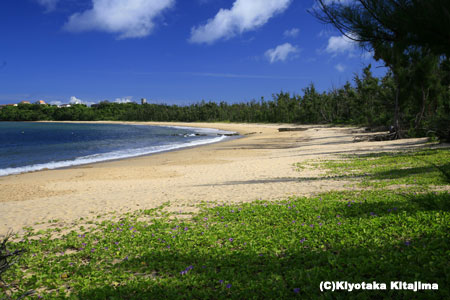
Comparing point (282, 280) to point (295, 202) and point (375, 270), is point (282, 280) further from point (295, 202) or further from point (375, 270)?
point (295, 202)

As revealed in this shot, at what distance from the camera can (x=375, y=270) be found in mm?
4652

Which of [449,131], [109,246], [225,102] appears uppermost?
[225,102]

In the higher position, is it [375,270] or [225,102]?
[225,102]

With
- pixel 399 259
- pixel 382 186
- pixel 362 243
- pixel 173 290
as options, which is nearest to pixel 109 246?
pixel 173 290

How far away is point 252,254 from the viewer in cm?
571

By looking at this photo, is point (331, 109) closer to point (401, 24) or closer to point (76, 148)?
point (76, 148)

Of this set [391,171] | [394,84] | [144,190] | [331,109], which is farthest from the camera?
[331,109]

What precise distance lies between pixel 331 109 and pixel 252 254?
237 feet

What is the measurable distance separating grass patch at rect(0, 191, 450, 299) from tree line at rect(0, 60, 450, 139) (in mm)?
3656

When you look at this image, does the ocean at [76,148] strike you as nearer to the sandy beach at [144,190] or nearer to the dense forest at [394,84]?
the sandy beach at [144,190]

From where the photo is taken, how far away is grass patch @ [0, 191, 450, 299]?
455cm

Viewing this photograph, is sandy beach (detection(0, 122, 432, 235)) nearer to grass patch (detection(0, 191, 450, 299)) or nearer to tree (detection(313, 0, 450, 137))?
grass patch (detection(0, 191, 450, 299))

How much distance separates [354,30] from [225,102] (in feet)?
391

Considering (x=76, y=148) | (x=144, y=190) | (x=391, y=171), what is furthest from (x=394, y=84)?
(x=76, y=148)
